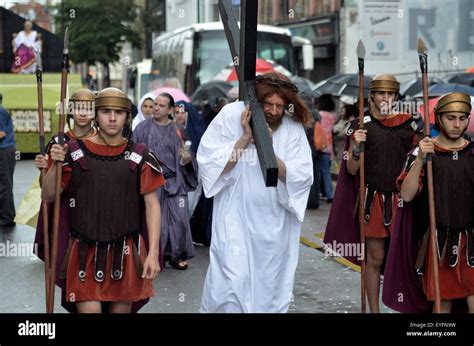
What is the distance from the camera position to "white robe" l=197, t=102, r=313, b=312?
630 cm

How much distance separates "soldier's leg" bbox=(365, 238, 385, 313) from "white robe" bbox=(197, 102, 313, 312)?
1.38 meters

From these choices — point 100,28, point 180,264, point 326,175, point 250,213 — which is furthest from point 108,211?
point 100,28

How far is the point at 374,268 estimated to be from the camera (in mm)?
7664

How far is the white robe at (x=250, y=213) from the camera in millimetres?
6301

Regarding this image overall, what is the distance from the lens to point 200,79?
24953 millimetres

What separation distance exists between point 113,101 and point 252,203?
3.62 feet

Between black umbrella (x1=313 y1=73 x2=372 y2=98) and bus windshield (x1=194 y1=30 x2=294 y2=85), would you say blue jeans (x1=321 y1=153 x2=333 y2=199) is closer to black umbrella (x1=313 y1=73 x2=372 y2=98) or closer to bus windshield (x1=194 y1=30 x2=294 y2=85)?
black umbrella (x1=313 y1=73 x2=372 y2=98)

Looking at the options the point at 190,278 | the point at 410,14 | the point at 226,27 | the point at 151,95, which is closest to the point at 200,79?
the point at 410,14

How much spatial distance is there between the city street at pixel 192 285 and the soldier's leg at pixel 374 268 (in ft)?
2.36

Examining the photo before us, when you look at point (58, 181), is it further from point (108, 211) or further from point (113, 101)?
point (113, 101)
